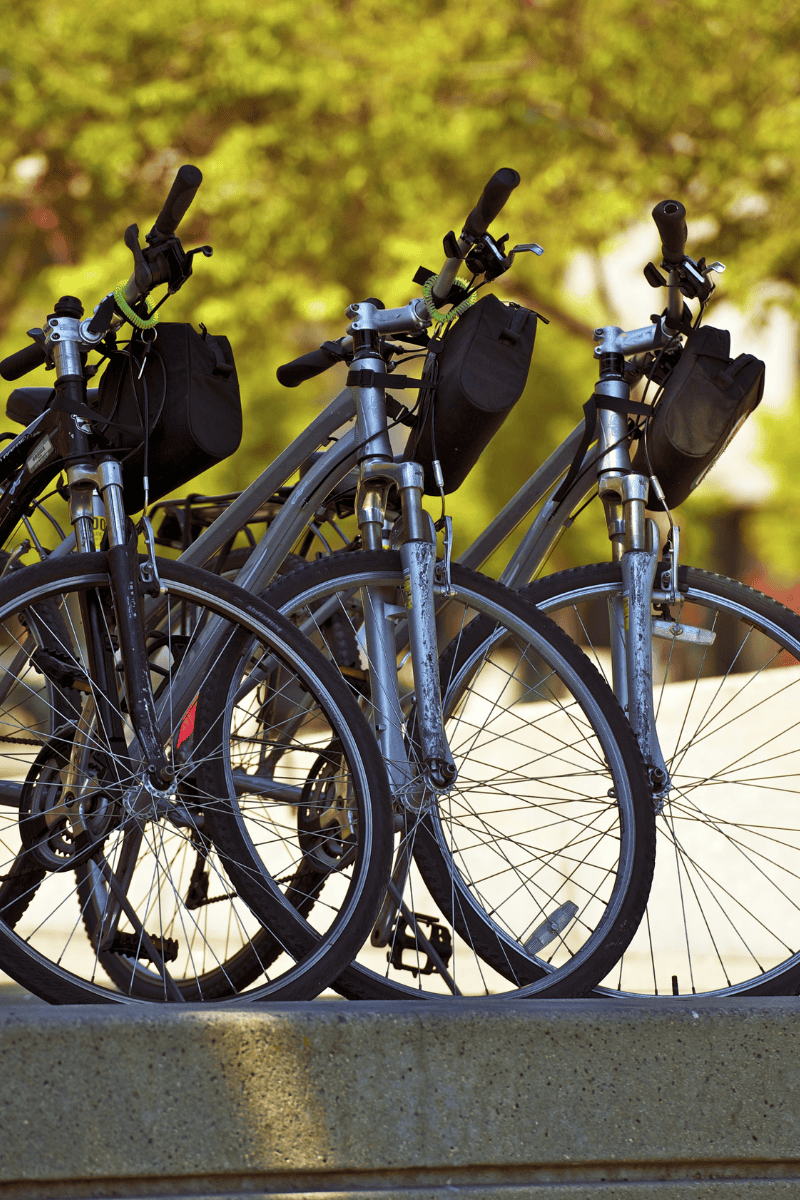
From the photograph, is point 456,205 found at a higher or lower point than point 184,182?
higher

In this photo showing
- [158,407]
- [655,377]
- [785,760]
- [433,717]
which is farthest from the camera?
[785,760]

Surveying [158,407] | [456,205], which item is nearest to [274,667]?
[158,407]

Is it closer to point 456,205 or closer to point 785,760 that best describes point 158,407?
point 785,760

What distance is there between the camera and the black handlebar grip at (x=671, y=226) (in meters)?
2.62

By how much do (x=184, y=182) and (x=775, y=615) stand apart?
1.43m

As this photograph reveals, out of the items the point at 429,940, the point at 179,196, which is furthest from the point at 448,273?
the point at 429,940

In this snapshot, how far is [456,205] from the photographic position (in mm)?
8594

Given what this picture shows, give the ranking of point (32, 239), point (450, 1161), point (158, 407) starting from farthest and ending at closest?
point (32, 239), point (158, 407), point (450, 1161)

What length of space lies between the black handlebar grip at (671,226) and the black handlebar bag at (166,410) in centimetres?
97

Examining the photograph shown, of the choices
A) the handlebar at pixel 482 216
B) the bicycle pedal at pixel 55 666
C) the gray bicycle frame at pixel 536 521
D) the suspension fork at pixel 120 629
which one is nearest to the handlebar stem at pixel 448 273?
the handlebar at pixel 482 216

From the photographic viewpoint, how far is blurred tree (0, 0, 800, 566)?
8.44 metres

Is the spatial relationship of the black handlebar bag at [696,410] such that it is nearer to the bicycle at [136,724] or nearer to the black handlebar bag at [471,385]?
the black handlebar bag at [471,385]

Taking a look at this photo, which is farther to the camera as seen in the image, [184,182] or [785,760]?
[785,760]

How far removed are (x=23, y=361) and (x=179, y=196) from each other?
59cm
